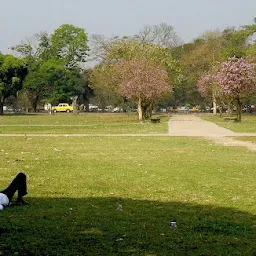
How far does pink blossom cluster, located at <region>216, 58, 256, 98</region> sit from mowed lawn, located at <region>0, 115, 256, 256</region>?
1212 inches

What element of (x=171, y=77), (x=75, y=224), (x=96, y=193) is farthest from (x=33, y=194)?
(x=171, y=77)

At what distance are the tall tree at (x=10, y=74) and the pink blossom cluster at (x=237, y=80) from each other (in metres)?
33.6

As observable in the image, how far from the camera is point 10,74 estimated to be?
70.6m

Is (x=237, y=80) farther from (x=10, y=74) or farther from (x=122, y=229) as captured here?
(x=122, y=229)

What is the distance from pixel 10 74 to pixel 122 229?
66846mm

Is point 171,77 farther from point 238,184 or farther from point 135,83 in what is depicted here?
point 238,184

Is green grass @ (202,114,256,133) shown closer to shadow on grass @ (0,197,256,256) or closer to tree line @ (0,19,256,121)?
tree line @ (0,19,256,121)

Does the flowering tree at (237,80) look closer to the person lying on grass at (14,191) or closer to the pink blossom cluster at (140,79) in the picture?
the pink blossom cluster at (140,79)

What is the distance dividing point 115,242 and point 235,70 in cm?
4211

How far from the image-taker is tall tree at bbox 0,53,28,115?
6944 centimetres

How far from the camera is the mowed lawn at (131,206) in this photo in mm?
5746

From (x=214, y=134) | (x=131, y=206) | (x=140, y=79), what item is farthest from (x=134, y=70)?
(x=131, y=206)

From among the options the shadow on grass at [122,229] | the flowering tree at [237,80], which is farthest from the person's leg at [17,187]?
the flowering tree at [237,80]

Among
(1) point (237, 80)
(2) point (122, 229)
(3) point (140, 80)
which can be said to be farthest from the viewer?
(1) point (237, 80)
